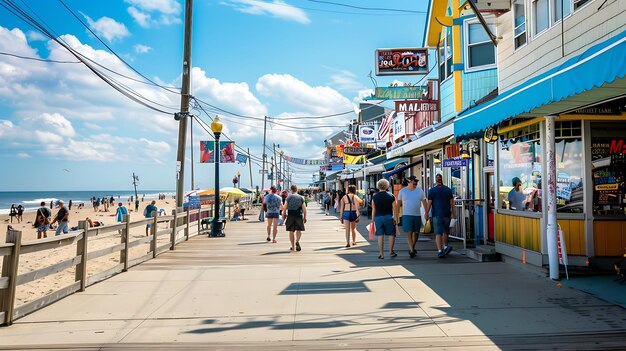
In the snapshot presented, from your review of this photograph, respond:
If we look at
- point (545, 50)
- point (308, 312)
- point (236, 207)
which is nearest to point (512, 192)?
point (545, 50)

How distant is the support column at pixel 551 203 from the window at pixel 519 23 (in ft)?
8.84

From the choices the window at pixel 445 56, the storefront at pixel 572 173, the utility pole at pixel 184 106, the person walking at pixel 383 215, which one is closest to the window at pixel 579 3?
the storefront at pixel 572 173

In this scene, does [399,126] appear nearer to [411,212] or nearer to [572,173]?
[411,212]

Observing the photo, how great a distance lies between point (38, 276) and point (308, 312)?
Result: 11.3 ft

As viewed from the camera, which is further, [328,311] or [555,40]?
[555,40]

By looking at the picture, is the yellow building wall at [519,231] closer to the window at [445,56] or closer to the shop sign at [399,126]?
the window at [445,56]

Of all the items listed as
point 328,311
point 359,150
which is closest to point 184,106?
point 359,150

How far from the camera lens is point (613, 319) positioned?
5.74 m

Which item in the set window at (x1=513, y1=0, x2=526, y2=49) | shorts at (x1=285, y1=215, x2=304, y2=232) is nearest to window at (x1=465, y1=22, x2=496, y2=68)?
window at (x1=513, y1=0, x2=526, y2=49)

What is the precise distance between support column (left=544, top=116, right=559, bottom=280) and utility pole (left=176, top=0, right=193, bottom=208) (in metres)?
11.7

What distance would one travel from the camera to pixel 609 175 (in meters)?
8.29

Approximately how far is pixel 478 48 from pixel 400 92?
3.44m

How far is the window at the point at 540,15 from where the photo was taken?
916 cm

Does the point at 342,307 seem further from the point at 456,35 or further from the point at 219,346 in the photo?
the point at 456,35
